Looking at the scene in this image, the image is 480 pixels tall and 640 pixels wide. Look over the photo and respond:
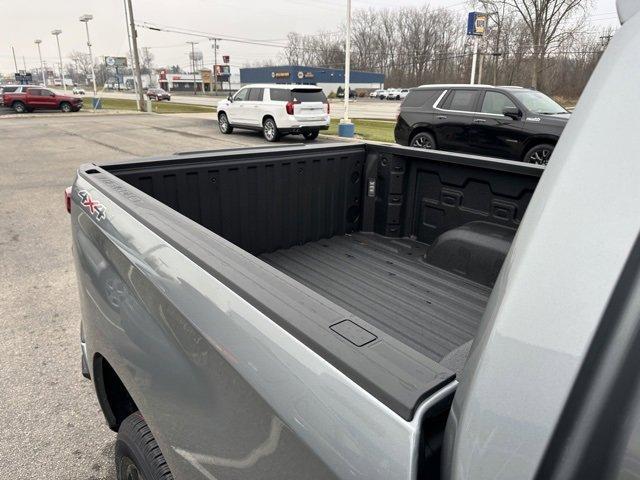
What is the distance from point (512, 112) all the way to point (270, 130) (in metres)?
8.59

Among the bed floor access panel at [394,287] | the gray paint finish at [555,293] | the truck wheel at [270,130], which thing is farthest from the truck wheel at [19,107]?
the gray paint finish at [555,293]

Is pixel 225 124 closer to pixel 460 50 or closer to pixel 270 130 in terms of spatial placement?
pixel 270 130

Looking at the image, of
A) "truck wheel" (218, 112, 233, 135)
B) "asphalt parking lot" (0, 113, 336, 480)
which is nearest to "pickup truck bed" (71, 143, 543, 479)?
"asphalt parking lot" (0, 113, 336, 480)

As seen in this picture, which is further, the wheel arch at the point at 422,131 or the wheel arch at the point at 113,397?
the wheel arch at the point at 422,131

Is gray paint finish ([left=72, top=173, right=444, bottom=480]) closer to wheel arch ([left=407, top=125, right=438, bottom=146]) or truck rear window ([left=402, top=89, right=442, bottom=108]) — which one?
wheel arch ([left=407, top=125, right=438, bottom=146])

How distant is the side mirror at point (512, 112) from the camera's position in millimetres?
10023

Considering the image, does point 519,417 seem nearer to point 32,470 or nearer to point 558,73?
point 32,470

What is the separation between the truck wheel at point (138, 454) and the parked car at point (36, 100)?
33.9 meters

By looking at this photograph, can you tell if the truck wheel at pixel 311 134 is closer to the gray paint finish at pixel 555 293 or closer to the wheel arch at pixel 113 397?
the wheel arch at pixel 113 397

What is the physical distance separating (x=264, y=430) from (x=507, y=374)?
556 mm

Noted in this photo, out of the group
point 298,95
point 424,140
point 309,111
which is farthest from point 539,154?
point 298,95

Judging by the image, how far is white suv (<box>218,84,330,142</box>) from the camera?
50.9 ft

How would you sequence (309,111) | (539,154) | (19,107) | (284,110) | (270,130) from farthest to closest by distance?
(19,107) < (270,130) < (309,111) < (284,110) < (539,154)

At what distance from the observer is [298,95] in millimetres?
15562
